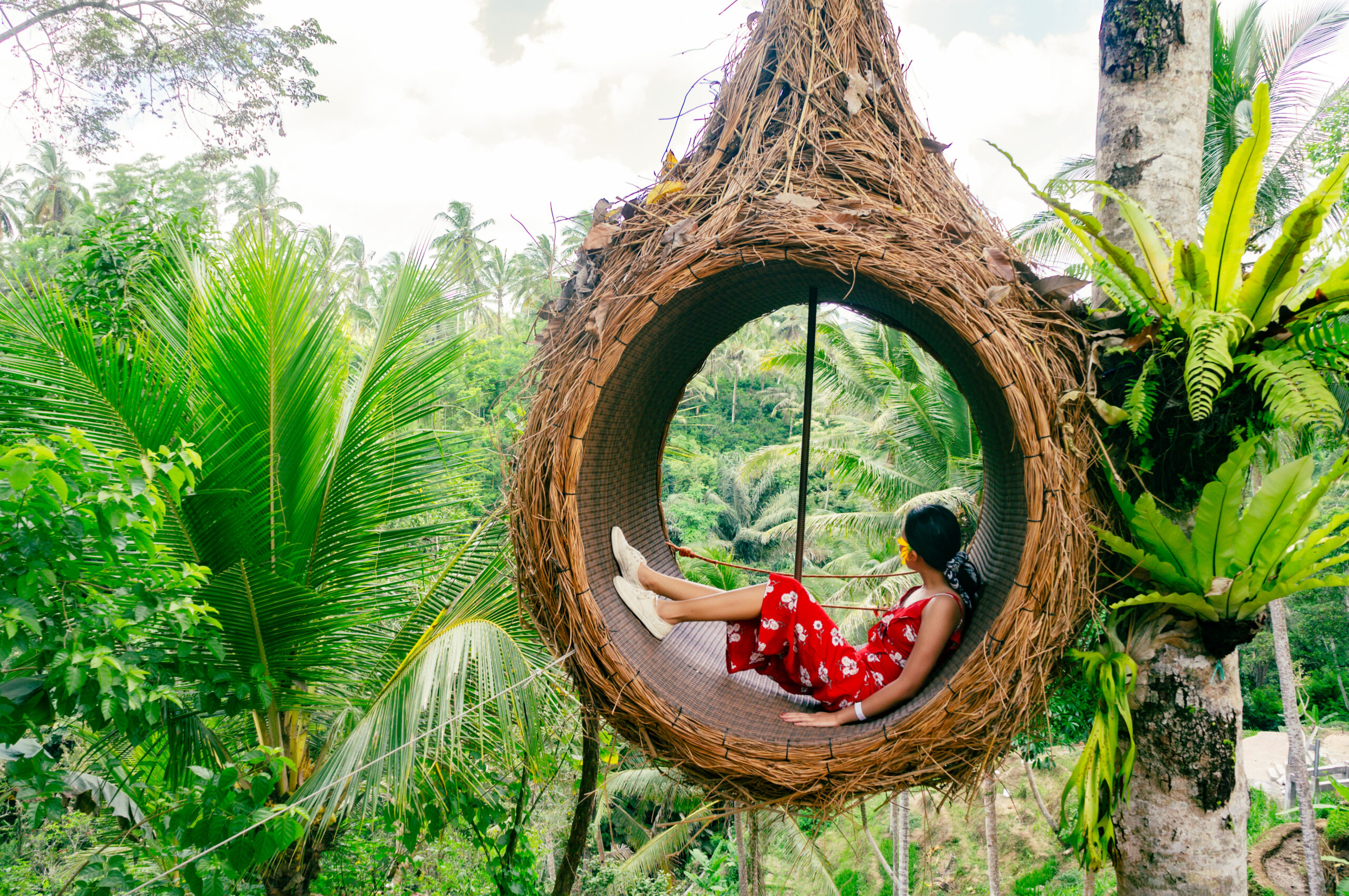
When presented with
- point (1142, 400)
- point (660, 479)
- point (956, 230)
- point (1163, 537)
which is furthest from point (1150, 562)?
point (660, 479)

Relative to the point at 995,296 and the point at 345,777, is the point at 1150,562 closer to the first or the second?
the point at 995,296

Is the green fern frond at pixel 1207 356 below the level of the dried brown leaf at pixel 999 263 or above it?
below

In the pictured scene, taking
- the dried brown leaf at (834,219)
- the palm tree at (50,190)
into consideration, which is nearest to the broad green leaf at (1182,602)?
the dried brown leaf at (834,219)

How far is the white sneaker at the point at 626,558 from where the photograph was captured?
2.23 meters

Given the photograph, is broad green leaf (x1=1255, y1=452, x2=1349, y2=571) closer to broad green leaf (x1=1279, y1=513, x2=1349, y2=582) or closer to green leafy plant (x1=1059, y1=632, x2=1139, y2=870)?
broad green leaf (x1=1279, y1=513, x2=1349, y2=582)

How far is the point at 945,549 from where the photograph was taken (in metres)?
2.14

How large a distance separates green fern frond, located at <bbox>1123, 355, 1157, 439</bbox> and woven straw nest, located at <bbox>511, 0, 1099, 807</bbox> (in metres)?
0.09

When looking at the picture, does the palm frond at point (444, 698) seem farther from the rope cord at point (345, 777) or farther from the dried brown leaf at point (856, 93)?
the dried brown leaf at point (856, 93)

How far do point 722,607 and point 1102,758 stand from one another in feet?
3.23

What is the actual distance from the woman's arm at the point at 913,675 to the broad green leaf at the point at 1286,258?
98 cm

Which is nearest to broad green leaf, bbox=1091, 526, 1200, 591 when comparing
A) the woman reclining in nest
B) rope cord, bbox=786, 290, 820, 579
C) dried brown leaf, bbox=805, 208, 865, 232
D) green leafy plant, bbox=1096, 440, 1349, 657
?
green leafy plant, bbox=1096, 440, 1349, 657

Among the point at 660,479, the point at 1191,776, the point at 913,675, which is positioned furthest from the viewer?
the point at 660,479

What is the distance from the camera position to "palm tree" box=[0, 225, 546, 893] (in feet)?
7.04

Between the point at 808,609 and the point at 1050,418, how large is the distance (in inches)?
37.0
